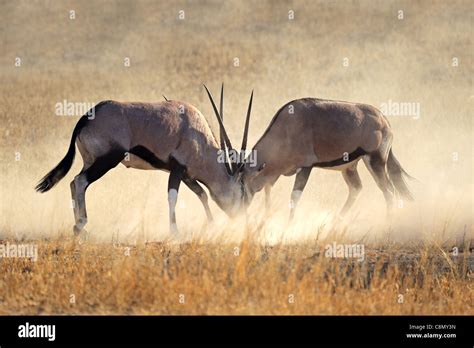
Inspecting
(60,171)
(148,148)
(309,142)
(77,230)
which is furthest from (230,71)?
(77,230)

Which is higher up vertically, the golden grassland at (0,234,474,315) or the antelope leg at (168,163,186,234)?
the antelope leg at (168,163,186,234)

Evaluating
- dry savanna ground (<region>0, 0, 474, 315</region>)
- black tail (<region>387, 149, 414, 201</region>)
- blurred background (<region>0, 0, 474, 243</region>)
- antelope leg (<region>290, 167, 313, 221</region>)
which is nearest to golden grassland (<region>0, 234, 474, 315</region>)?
dry savanna ground (<region>0, 0, 474, 315</region>)

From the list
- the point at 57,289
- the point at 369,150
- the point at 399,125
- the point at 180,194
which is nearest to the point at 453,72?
the point at 399,125

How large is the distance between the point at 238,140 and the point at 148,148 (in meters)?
13.3

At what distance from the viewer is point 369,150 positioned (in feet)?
46.6

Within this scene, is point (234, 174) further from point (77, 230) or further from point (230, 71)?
point (230, 71)

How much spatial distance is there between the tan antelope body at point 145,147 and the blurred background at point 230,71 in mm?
4063

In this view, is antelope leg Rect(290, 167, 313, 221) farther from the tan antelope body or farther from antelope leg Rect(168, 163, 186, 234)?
antelope leg Rect(168, 163, 186, 234)

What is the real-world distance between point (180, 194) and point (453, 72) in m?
18.2

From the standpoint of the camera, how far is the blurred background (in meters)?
22.2

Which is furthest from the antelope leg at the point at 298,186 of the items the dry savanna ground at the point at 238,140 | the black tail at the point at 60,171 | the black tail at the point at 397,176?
the black tail at the point at 60,171

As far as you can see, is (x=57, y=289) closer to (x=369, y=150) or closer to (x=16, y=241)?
(x=16, y=241)

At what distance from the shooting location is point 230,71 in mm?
34656

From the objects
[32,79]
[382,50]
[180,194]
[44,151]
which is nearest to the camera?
[180,194]
